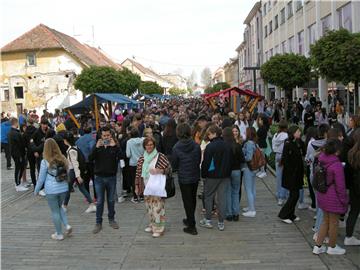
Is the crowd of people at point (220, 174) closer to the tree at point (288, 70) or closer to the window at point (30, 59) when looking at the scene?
the tree at point (288, 70)

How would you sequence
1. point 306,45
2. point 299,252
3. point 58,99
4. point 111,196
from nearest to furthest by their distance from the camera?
1. point 299,252
2. point 111,196
3. point 306,45
4. point 58,99

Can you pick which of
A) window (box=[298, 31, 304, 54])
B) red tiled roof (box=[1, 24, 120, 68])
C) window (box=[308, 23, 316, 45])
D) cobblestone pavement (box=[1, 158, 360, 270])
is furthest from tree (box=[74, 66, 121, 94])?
cobblestone pavement (box=[1, 158, 360, 270])

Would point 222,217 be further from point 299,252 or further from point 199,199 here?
point 199,199

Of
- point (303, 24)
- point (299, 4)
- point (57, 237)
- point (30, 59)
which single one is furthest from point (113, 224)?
point (30, 59)

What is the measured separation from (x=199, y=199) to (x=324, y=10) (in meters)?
20.2

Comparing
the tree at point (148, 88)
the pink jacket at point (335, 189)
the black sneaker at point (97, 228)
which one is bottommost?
the black sneaker at point (97, 228)

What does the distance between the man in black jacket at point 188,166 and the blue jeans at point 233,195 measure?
0.88m

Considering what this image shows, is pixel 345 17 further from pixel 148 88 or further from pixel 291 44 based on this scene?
pixel 148 88

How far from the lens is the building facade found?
22984mm

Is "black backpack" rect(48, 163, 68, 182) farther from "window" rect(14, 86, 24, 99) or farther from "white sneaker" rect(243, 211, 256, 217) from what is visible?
"window" rect(14, 86, 24, 99)

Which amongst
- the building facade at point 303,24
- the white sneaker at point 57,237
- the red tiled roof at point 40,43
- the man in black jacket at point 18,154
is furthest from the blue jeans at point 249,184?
the red tiled roof at point 40,43

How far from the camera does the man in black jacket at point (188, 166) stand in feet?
23.5

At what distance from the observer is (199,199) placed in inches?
386

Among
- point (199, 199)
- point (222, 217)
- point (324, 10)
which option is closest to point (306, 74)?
point (324, 10)
